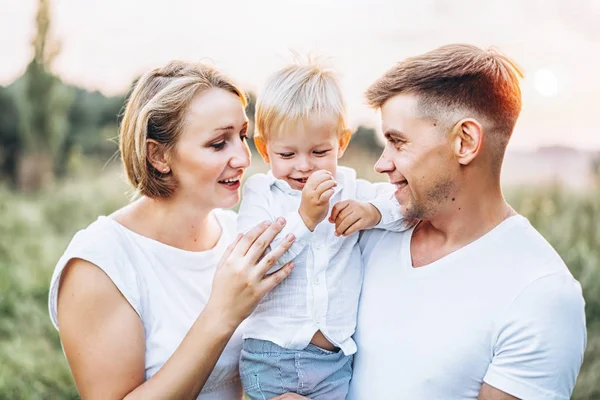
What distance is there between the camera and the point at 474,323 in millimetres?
2418

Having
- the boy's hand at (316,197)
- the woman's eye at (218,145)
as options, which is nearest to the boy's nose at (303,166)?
the boy's hand at (316,197)

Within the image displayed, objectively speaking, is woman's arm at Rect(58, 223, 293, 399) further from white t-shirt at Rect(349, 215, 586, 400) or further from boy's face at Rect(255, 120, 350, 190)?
white t-shirt at Rect(349, 215, 586, 400)

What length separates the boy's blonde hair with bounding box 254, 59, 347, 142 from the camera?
2680 millimetres

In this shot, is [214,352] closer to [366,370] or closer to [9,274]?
[366,370]

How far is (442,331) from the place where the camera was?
8.12 feet

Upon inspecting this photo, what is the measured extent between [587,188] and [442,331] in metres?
5.97

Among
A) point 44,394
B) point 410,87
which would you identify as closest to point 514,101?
point 410,87

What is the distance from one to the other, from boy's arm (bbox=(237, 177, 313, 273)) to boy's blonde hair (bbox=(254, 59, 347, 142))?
0.22 metres

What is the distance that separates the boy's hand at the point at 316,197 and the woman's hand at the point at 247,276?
4.1 inches

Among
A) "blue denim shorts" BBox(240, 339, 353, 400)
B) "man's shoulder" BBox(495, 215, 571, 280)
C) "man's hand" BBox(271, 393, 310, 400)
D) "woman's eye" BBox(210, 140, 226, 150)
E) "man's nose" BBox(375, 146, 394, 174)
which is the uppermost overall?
"woman's eye" BBox(210, 140, 226, 150)

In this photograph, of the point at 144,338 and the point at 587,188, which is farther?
the point at 587,188

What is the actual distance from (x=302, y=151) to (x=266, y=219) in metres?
0.31

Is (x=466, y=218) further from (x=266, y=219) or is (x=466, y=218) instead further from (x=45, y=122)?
(x=45, y=122)

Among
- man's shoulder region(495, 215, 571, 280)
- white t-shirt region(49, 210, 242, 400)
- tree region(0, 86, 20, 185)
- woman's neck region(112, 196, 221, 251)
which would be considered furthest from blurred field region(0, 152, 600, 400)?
tree region(0, 86, 20, 185)
